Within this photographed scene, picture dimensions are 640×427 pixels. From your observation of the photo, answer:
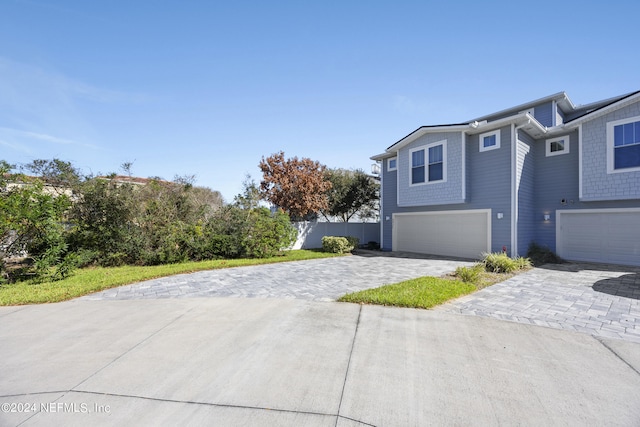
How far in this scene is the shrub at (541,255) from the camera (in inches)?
406

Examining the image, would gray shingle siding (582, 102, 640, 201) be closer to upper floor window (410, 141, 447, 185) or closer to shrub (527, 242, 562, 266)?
shrub (527, 242, 562, 266)

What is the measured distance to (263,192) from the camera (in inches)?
664

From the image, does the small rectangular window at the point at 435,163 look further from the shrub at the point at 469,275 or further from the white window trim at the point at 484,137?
the shrub at the point at 469,275

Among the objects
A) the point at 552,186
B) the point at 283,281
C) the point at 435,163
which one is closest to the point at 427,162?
the point at 435,163

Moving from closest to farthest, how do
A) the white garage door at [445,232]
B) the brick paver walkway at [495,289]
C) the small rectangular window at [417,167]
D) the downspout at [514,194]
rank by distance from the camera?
the brick paver walkway at [495,289]
the downspout at [514,194]
the white garage door at [445,232]
the small rectangular window at [417,167]

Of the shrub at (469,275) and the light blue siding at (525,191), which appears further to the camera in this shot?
the light blue siding at (525,191)

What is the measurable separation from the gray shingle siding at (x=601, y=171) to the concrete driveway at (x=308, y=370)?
8321mm

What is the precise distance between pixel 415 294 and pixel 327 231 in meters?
11.6

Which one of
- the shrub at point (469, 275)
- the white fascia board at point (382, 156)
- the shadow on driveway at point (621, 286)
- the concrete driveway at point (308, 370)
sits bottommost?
the concrete driveway at point (308, 370)

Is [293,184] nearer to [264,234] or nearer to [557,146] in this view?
[264,234]

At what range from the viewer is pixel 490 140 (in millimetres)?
11086

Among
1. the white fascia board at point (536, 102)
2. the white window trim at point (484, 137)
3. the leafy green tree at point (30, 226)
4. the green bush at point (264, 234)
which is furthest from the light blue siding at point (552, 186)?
the leafy green tree at point (30, 226)

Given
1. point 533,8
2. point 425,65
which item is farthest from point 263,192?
point 533,8

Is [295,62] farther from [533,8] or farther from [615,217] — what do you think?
[615,217]
